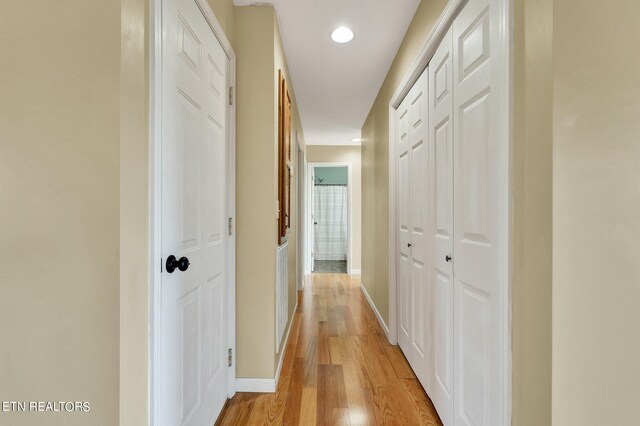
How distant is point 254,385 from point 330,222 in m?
5.48

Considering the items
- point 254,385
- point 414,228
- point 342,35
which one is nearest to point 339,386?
point 254,385

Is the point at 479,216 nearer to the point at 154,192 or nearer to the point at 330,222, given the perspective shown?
the point at 154,192

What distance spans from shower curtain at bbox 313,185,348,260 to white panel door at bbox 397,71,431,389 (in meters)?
4.60

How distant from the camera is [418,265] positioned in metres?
2.08

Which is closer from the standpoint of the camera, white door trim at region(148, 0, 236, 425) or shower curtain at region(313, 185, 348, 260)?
white door trim at region(148, 0, 236, 425)

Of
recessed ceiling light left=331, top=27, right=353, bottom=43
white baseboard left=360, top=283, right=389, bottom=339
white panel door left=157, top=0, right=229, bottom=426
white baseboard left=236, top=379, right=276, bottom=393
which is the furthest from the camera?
white baseboard left=360, top=283, right=389, bottom=339

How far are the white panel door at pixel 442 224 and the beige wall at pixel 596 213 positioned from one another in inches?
26.8

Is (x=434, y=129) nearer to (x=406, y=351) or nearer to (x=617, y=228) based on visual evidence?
(x=617, y=228)

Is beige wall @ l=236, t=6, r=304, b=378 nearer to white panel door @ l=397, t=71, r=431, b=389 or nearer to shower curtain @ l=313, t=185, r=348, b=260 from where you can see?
white panel door @ l=397, t=71, r=431, b=389

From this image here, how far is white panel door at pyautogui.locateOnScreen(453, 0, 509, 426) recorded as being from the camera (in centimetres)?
106

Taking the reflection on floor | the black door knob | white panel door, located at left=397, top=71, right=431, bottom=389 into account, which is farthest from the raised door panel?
the reflection on floor

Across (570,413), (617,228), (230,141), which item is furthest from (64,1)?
(570,413)

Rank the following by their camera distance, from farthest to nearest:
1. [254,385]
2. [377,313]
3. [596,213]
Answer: [377,313] → [254,385] → [596,213]

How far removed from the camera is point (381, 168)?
3.23 metres
